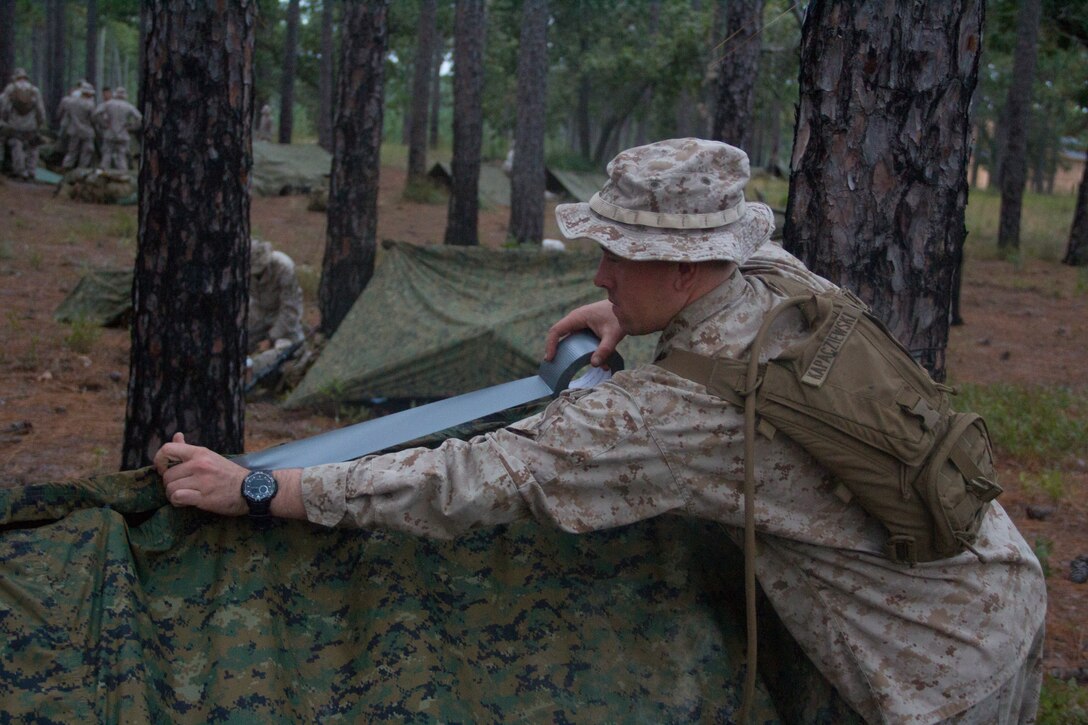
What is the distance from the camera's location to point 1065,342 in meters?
11.3

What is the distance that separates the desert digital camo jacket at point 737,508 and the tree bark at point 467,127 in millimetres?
11778

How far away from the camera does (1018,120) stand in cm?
1648

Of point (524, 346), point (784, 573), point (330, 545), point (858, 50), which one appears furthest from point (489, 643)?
point (524, 346)

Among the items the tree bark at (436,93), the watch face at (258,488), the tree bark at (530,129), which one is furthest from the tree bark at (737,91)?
the tree bark at (436,93)

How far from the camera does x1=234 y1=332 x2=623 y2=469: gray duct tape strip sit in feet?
7.70

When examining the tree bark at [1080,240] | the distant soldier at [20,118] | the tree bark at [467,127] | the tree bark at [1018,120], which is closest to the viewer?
the tree bark at [467,127]

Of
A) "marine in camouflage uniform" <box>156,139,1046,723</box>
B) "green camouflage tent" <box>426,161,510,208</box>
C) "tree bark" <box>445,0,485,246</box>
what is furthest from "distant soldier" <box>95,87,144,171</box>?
"marine in camouflage uniform" <box>156,139,1046,723</box>

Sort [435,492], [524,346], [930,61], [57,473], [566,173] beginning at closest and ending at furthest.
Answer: [435,492], [930,61], [57,473], [524,346], [566,173]

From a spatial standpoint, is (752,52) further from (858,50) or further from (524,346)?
(858,50)

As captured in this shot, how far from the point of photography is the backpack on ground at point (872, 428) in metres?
2.07

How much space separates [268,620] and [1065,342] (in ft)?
35.5

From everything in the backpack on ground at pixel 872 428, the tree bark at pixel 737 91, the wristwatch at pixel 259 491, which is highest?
the tree bark at pixel 737 91

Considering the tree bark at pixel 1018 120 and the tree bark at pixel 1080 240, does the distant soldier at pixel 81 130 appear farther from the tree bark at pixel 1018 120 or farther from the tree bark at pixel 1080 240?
the tree bark at pixel 1080 240

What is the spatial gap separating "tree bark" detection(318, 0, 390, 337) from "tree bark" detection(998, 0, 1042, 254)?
936 centimetres
